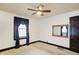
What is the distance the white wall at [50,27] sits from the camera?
4108mm

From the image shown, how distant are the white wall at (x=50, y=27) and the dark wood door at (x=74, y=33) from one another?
21 centimetres

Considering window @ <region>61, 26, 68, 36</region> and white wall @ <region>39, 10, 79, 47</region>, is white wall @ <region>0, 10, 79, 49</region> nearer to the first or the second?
white wall @ <region>39, 10, 79, 47</region>

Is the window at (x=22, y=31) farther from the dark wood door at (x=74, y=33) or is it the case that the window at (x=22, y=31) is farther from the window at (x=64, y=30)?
the dark wood door at (x=74, y=33)

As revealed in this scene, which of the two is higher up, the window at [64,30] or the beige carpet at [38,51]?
the window at [64,30]

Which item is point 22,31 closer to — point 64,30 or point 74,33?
point 64,30

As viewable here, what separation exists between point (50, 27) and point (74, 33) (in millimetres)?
1841

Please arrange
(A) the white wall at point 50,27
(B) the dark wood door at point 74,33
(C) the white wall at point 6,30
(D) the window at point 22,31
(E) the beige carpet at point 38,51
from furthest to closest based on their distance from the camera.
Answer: (D) the window at point 22,31 < (A) the white wall at point 50,27 < (C) the white wall at point 6,30 < (B) the dark wood door at point 74,33 < (E) the beige carpet at point 38,51

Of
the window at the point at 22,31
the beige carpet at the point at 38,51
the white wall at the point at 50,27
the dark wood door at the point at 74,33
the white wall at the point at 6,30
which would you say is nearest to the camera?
the beige carpet at the point at 38,51

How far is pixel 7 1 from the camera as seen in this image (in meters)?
0.95

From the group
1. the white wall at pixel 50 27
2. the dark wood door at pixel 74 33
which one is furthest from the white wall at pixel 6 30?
the dark wood door at pixel 74 33

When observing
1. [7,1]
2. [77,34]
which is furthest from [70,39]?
[7,1]

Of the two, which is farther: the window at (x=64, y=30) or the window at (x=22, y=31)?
the window at (x=22, y=31)

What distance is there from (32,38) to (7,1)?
4898 mm
